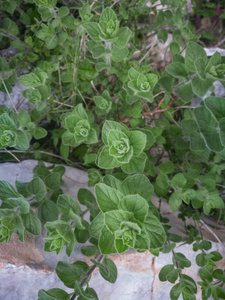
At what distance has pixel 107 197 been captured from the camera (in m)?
1.29

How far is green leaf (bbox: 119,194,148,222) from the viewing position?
3.97 feet

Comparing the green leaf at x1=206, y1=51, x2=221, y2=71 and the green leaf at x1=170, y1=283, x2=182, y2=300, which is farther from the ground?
the green leaf at x1=206, y1=51, x2=221, y2=71

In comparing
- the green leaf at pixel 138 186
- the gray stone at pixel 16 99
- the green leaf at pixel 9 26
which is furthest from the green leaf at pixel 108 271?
the green leaf at pixel 9 26

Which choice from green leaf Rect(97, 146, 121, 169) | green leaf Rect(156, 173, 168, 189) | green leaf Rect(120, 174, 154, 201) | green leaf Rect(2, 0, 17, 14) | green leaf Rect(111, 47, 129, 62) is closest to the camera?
green leaf Rect(120, 174, 154, 201)

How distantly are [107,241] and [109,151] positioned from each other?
0.38 m

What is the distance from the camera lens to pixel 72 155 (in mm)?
2348

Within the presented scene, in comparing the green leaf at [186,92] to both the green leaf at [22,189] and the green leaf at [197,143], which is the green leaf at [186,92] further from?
the green leaf at [22,189]

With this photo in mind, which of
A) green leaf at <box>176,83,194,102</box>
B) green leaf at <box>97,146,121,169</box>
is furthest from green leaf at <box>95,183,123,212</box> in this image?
green leaf at <box>176,83,194,102</box>

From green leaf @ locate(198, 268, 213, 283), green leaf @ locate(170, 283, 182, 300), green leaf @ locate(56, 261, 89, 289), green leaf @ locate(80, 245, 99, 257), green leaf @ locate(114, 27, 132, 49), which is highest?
green leaf @ locate(114, 27, 132, 49)

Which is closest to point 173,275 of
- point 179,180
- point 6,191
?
point 179,180

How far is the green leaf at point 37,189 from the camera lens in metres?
1.57

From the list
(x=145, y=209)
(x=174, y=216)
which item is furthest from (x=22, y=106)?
(x=145, y=209)

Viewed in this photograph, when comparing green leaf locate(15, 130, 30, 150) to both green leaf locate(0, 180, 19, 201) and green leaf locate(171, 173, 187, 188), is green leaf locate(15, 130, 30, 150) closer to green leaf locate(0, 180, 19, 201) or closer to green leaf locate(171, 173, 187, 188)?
green leaf locate(0, 180, 19, 201)

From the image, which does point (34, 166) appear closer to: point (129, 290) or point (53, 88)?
point (53, 88)
